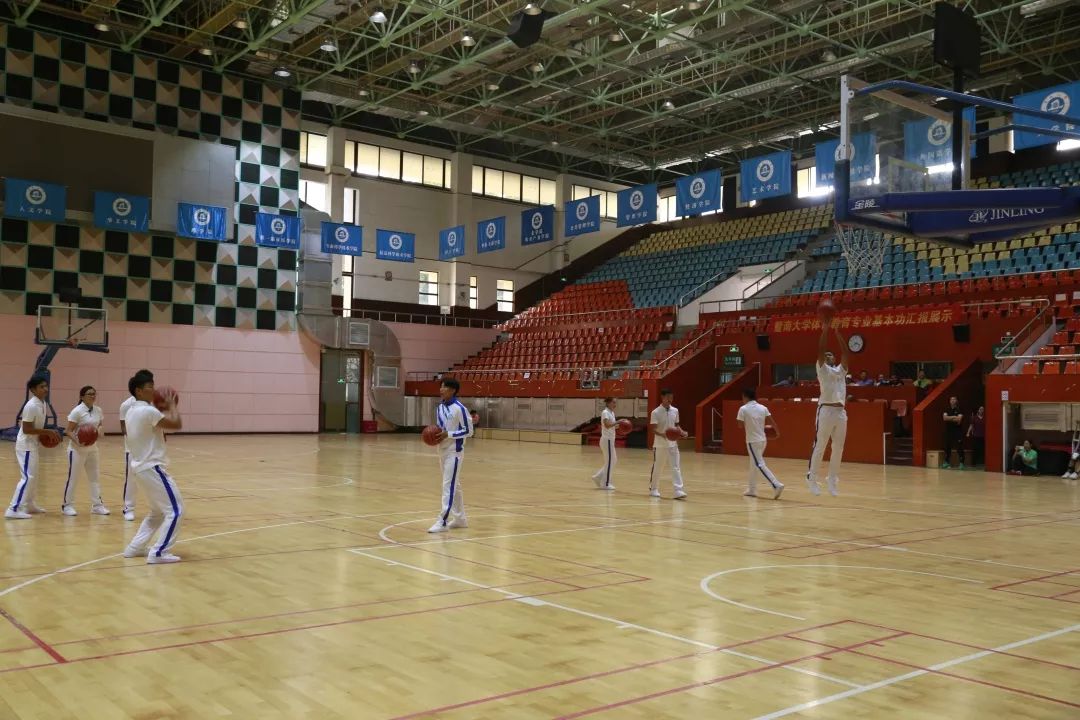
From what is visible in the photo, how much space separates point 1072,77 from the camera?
28.5m

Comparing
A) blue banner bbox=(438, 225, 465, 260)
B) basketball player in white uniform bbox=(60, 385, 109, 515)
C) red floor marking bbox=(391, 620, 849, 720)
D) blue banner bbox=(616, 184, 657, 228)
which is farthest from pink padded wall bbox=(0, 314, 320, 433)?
red floor marking bbox=(391, 620, 849, 720)

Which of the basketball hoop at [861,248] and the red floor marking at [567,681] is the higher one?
the basketball hoop at [861,248]

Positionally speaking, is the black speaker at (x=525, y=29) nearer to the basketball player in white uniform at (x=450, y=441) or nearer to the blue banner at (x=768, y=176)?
the blue banner at (x=768, y=176)

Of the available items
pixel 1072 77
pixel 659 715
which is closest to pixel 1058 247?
pixel 1072 77

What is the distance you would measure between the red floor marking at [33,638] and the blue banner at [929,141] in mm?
8429

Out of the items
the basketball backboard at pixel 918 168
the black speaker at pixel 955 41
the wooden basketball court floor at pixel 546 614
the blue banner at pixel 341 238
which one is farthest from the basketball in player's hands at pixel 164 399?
the blue banner at pixel 341 238

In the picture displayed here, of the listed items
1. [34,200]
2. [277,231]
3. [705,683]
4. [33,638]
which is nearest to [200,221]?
[277,231]

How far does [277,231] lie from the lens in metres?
29.6

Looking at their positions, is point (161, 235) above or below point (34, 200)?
below

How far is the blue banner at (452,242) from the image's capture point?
31.8 meters

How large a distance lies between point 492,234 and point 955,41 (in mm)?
20714

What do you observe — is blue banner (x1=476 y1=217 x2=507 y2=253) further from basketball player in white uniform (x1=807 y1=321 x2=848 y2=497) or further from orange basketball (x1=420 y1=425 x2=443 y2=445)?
orange basketball (x1=420 y1=425 x2=443 y2=445)

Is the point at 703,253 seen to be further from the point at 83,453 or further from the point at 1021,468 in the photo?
the point at 83,453

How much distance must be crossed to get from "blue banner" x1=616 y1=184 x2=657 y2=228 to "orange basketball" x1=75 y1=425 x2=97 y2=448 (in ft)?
60.2
